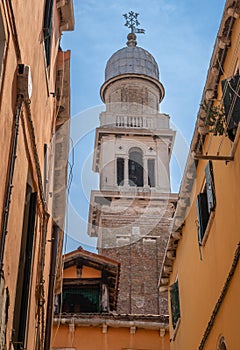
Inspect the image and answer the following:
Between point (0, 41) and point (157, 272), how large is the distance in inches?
1115

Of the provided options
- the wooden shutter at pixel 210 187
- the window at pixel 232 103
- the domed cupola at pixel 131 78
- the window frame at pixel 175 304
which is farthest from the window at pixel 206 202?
the domed cupola at pixel 131 78

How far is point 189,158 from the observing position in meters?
12.6

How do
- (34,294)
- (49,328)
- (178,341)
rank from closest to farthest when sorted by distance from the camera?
(34,294), (49,328), (178,341)

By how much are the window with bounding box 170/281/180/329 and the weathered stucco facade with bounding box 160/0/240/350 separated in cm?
39

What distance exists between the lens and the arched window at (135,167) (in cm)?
3772

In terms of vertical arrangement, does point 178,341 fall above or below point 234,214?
below

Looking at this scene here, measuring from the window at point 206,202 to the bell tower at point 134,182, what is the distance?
67.0ft

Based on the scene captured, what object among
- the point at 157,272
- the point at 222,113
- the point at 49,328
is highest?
the point at 157,272

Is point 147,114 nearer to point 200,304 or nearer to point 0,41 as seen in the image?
point 200,304

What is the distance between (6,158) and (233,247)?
14.2 feet

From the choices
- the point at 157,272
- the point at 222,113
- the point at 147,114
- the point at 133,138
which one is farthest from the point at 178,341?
the point at 147,114

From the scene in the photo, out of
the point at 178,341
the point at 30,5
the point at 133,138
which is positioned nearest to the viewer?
the point at 30,5

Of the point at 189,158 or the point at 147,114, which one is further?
the point at 147,114

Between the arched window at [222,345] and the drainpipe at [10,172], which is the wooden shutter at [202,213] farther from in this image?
the drainpipe at [10,172]
